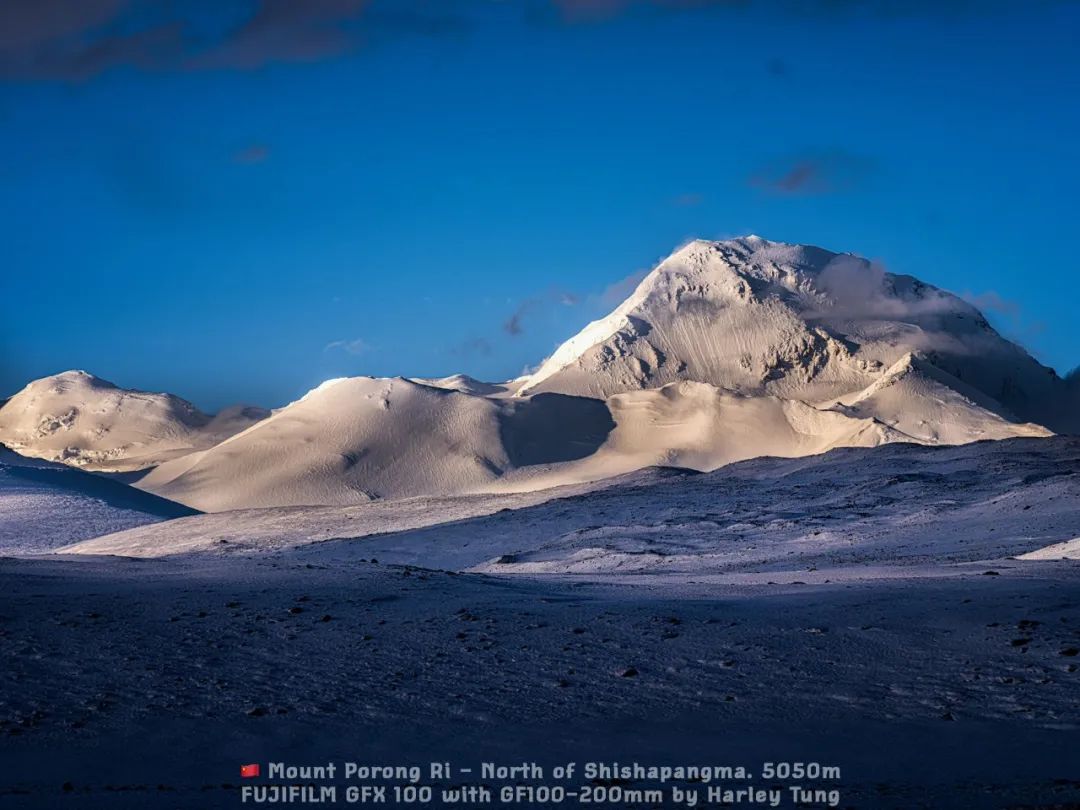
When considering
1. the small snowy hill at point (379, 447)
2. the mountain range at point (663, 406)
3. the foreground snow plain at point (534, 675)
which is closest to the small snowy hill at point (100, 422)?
the mountain range at point (663, 406)

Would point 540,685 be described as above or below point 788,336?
below

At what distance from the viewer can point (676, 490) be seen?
26625 millimetres

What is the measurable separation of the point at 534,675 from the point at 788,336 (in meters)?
74.2

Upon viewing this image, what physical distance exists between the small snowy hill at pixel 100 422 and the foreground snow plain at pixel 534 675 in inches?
3266

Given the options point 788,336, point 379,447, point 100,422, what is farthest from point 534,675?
point 100,422

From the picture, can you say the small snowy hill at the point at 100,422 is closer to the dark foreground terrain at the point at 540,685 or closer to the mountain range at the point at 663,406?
the mountain range at the point at 663,406

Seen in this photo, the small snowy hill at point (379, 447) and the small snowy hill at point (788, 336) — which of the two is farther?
the small snowy hill at point (788, 336)

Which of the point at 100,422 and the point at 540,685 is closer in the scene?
the point at 540,685

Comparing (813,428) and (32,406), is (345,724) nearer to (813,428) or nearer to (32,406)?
(813,428)

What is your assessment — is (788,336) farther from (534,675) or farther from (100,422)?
(534,675)

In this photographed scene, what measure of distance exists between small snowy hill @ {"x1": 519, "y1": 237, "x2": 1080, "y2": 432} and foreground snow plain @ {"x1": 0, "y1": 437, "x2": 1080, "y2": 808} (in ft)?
212

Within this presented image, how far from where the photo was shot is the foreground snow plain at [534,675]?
4871 millimetres

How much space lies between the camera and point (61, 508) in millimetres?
34688

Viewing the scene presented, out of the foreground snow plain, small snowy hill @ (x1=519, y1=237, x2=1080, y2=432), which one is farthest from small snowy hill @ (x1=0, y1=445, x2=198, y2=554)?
small snowy hill @ (x1=519, y1=237, x2=1080, y2=432)
